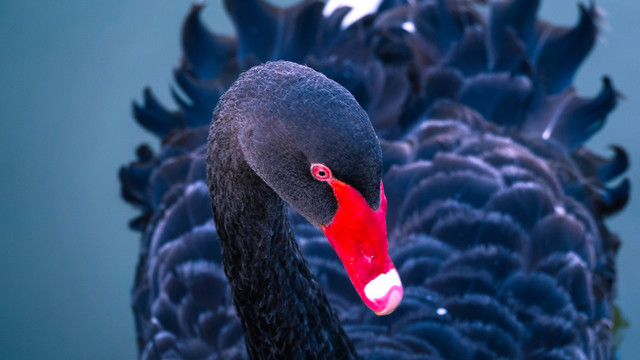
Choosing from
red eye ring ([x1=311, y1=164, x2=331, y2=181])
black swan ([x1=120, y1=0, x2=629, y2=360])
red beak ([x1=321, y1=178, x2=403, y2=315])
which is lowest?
black swan ([x1=120, y1=0, x2=629, y2=360])

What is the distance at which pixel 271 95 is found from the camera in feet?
4.61

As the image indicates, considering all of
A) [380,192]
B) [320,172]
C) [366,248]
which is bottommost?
[366,248]

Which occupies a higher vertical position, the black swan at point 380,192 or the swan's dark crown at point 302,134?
the swan's dark crown at point 302,134

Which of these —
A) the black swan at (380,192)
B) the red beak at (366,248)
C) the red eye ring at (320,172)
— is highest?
the red eye ring at (320,172)

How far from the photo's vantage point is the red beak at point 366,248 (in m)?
1.43

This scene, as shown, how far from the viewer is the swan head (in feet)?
4.42

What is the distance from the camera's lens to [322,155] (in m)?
1.35

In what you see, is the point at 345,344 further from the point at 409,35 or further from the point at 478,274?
the point at 409,35

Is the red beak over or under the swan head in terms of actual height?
under

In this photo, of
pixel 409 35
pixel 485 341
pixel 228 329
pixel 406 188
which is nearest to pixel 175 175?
pixel 228 329

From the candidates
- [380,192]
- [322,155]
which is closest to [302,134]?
[322,155]

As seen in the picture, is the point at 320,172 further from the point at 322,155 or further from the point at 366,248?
the point at 366,248

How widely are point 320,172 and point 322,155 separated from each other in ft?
0.19

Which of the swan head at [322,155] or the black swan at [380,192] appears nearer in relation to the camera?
the swan head at [322,155]
